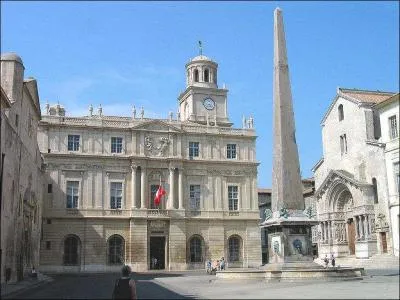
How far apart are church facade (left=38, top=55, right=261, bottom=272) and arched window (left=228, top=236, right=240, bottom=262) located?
95 millimetres

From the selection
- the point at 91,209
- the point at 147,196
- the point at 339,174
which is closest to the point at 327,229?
the point at 339,174

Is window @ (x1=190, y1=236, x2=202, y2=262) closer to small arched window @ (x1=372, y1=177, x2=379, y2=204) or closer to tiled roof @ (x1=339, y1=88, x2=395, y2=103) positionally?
small arched window @ (x1=372, y1=177, x2=379, y2=204)

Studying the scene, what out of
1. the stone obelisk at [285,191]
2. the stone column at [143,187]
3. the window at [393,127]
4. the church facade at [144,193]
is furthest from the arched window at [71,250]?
the stone obelisk at [285,191]

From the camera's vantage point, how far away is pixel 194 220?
50.7 metres

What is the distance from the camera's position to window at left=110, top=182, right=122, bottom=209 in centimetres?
4934

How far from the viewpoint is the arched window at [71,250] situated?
47.7 m

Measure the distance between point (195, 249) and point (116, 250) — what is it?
24.0 feet

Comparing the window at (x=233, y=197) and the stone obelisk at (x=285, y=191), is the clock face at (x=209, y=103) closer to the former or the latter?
the window at (x=233, y=197)

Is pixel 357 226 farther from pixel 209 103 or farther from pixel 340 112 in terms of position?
pixel 209 103

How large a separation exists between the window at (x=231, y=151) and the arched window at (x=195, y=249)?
334 inches

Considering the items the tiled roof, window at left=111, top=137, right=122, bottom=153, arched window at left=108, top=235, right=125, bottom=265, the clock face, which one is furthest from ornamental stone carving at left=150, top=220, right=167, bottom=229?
the tiled roof

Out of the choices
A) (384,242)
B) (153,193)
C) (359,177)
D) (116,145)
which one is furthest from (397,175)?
(116,145)

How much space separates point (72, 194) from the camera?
159 ft

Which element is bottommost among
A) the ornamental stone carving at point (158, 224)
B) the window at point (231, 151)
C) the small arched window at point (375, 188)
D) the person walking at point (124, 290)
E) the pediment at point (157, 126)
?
the person walking at point (124, 290)
